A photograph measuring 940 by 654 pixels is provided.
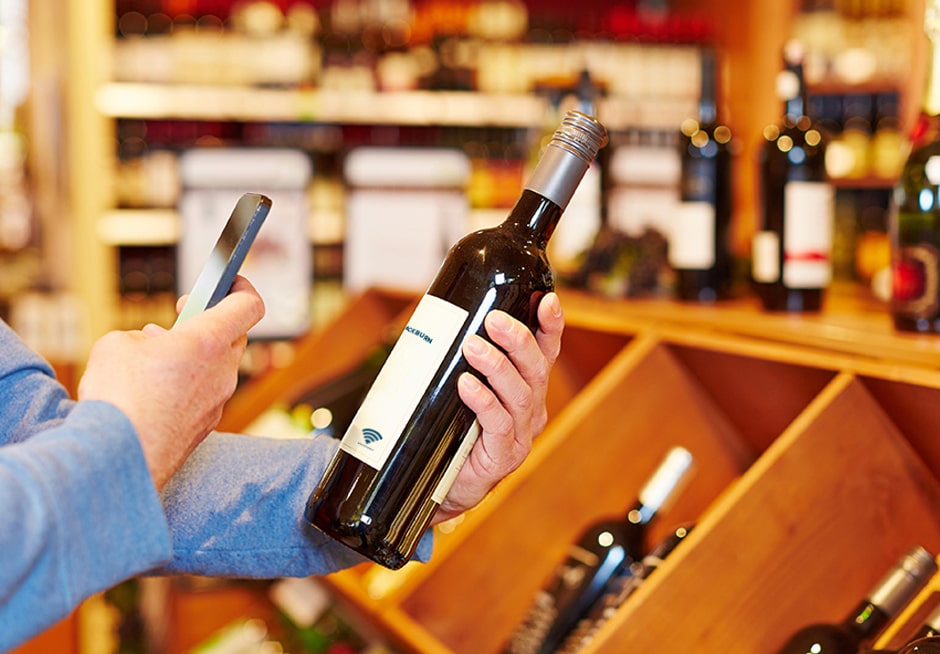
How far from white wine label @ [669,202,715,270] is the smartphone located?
92 centimetres

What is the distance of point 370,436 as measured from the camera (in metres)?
0.88

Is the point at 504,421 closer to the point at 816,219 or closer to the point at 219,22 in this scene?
the point at 816,219

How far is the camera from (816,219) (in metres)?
1.45

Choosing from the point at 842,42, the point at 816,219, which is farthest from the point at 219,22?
the point at 816,219

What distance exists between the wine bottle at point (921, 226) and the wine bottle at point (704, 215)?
388 mm

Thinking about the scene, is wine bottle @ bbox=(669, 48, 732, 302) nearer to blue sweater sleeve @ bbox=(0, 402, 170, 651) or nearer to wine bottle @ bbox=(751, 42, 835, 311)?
wine bottle @ bbox=(751, 42, 835, 311)

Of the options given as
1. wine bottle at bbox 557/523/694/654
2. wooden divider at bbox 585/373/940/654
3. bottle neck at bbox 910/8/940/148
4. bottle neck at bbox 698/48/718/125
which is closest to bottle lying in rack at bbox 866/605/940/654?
wooden divider at bbox 585/373/940/654

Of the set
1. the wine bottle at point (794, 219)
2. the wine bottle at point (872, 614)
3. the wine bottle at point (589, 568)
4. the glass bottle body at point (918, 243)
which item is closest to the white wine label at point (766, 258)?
the wine bottle at point (794, 219)

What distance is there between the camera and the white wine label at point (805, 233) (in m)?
1.44

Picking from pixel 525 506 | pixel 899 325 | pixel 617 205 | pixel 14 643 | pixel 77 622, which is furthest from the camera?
pixel 77 622

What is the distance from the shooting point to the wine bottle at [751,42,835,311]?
1442mm

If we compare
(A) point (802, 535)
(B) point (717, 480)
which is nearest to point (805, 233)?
(B) point (717, 480)

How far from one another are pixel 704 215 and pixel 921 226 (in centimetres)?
44

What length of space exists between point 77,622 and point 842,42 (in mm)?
3479
